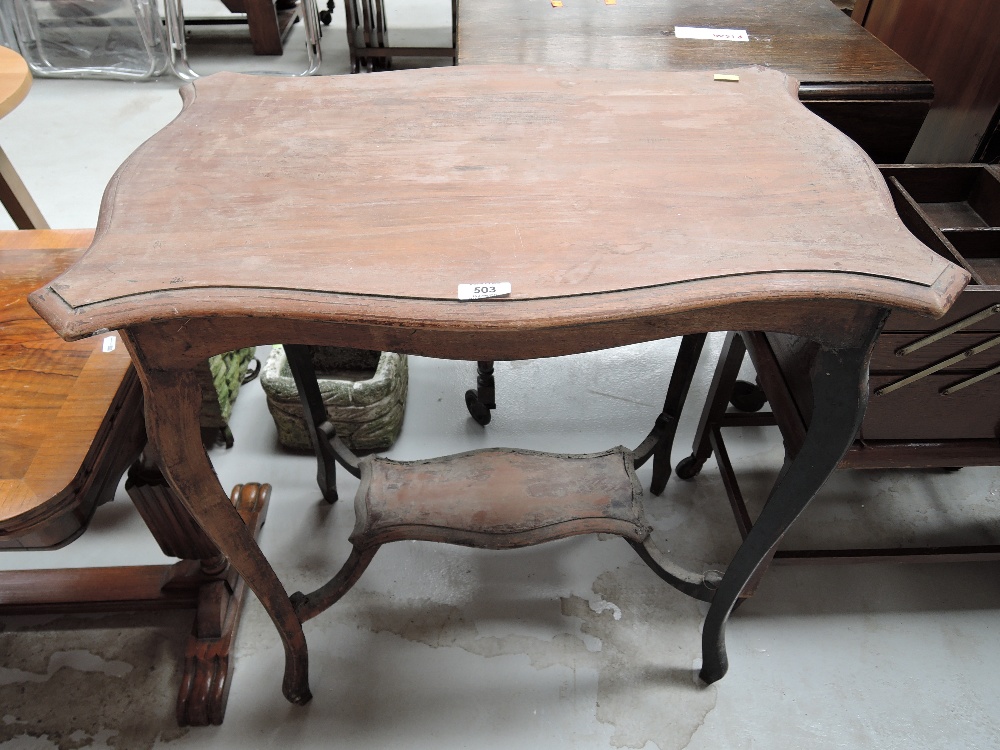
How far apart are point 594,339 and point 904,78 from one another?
1.35m

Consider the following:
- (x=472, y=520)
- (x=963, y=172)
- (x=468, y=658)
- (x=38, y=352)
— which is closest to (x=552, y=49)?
(x=963, y=172)

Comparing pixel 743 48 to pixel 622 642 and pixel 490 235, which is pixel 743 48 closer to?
pixel 490 235

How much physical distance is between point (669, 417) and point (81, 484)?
3.89 feet

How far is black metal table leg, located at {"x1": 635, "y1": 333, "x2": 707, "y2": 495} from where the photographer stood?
1.50 metres

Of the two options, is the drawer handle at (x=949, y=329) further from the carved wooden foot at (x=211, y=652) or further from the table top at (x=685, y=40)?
the carved wooden foot at (x=211, y=652)

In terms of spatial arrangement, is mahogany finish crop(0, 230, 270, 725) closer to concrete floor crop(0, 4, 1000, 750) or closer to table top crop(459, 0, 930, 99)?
concrete floor crop(0, 4, 1000, 750)

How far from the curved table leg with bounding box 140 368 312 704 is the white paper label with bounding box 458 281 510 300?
1.24 ft

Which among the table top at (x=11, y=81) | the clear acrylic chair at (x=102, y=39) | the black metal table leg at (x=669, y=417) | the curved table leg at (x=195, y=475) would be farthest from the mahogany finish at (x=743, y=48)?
the clear acrylic chair at (x=102, y=39)

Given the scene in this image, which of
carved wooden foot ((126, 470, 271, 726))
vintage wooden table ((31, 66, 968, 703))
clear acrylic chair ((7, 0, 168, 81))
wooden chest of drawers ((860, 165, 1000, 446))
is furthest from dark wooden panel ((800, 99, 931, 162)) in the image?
clear acrylic chair ((7, 0, 168, 81))

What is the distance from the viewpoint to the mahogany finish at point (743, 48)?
163cm

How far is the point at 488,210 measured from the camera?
2.99 ft

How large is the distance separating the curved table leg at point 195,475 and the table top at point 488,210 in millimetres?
138

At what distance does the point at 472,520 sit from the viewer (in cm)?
141

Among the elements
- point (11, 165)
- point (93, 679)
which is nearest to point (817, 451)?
point (93, 679)
